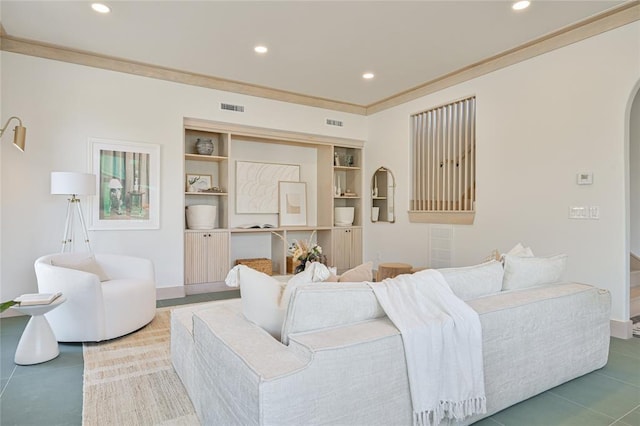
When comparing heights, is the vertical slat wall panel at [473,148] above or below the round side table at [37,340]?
above

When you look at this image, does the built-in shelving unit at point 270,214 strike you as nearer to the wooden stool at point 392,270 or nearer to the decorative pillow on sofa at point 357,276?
the wooden stool at point 392,270

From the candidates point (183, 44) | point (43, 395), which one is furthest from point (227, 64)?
point (43, 395)

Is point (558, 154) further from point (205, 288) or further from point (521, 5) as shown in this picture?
point (205, 288)

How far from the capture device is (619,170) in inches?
130

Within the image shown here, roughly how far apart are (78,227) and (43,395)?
2.41 metres

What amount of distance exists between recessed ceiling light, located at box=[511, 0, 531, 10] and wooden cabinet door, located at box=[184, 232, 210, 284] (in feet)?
14.2

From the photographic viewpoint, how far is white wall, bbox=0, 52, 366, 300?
3.90 metres

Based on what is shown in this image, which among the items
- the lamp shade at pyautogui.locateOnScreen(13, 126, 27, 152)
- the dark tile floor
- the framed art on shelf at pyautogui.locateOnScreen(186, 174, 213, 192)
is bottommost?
the dark tile floor

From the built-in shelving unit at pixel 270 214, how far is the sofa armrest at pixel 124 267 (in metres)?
1.12

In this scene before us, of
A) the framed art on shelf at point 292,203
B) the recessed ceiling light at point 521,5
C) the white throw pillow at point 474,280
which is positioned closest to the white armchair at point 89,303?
the white throw pillow at point 474,280

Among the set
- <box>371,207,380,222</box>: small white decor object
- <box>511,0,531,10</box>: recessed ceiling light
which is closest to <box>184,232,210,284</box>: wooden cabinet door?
<box>371,207,380,222</box>: small white decor object

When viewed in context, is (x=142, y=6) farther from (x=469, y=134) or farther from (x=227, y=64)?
(x=469, y=134)

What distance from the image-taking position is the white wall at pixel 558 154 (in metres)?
3.32

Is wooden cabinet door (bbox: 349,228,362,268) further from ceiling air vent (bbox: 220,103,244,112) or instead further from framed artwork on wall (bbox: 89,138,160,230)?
framed artwork on wall (bbox: 89,138,160,230)
